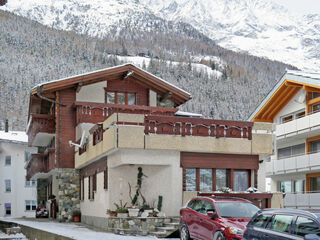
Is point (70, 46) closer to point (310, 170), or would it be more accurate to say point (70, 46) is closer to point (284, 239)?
point (310, 170)

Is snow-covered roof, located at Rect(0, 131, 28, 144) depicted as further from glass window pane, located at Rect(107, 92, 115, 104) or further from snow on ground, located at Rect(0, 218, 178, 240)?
snow on ground, located at Rect(0, 218, 178, 240)

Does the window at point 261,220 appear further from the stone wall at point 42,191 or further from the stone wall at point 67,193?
the stone wall at point 42,191

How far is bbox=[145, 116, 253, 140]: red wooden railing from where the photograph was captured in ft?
73.2

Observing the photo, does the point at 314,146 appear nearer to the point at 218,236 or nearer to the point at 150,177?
the point at 150,177

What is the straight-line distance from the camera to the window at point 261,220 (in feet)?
38.2

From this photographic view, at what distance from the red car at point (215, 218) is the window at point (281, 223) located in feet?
A: 10.4

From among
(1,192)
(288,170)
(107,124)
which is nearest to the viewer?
(107,124)

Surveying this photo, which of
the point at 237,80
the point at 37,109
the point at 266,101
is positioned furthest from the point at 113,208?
the point at 237,80

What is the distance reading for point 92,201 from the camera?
2712 cm

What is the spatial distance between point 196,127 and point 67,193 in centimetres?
1096

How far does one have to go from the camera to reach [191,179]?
2308 cm

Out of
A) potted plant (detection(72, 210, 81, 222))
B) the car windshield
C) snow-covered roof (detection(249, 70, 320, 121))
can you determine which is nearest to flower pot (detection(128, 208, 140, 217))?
the car windshield

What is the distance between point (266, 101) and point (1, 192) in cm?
3570

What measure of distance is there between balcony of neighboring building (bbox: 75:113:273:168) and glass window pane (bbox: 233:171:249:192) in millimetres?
1052
